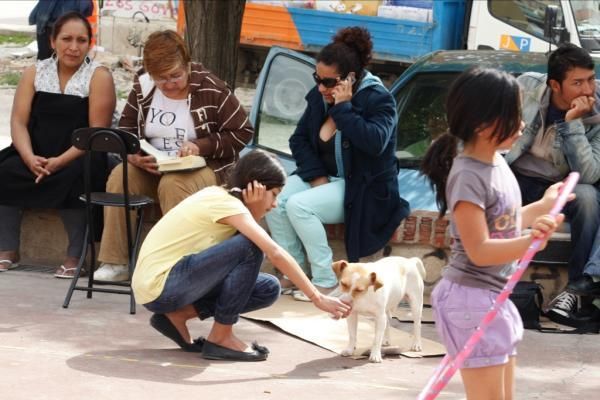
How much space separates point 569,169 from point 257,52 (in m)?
10.5

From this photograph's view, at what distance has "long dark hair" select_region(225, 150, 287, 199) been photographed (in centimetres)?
549

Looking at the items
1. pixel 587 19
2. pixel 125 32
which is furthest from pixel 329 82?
pixel 125 32

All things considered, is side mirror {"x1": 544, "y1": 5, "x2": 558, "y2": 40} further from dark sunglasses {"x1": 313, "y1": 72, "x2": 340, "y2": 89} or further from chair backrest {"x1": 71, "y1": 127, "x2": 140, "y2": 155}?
chair backrest {"x1": 71, "y1": 127, "x2": 140, "y2": 155}

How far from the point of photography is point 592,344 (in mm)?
6398

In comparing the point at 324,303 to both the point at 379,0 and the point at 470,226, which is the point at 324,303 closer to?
the point at 470,226

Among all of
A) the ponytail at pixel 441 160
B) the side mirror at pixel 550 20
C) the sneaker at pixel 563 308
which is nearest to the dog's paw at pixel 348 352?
the sneaker at pixel 563 308

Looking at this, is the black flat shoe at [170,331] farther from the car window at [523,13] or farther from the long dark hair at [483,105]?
the car window at [523,13]

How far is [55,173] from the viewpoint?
744 centimetres

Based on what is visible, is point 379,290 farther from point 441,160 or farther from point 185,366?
point 441,160

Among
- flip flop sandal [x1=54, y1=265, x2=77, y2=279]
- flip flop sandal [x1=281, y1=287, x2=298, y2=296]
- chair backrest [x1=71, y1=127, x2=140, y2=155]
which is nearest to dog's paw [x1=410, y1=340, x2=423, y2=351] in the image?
flip flop sandal [x1=281, y1=287, x2=298, y2=296]

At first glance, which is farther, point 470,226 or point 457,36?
point 457,36

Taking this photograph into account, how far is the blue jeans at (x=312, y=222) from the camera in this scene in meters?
6.86

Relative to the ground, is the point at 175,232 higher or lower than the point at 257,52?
higher

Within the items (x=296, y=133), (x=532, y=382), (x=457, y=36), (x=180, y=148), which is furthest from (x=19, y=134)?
(x=457, y=36)
